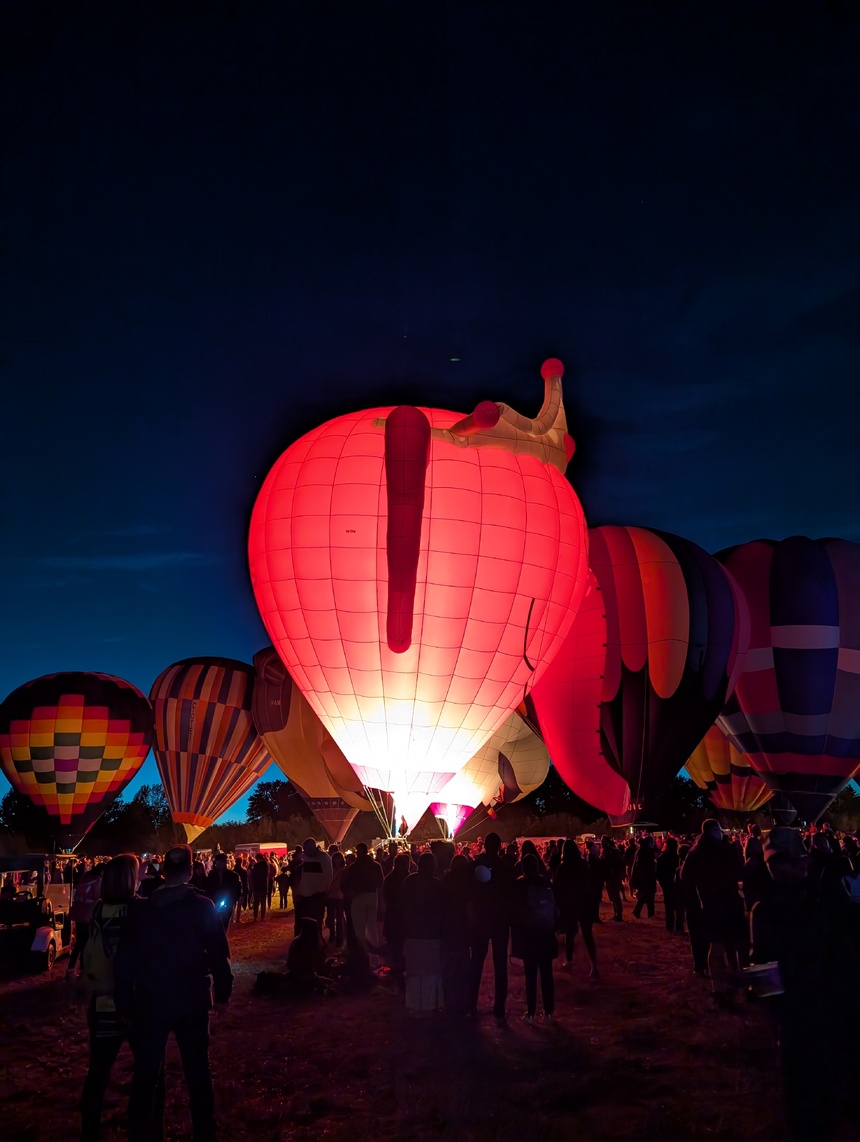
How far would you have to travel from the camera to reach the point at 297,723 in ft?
78.7

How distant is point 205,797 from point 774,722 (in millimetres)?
17257

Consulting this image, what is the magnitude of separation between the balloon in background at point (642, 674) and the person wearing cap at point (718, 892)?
24.2 feet

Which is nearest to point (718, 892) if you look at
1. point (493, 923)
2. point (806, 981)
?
point (493, 923)

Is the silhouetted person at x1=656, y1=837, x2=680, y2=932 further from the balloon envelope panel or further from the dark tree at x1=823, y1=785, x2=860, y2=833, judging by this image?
the dark tree at x1=823, y1=785, x2=860, y2=833

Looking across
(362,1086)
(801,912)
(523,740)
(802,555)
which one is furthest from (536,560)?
(523,740)

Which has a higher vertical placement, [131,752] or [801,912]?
[131,752]

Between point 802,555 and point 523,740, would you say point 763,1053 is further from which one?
point 523,740

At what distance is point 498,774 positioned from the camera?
24078mm

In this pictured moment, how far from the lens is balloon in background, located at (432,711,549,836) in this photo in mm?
22672

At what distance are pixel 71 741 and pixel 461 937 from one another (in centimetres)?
2070

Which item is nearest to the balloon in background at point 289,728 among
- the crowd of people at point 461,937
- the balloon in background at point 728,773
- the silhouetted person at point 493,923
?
the balloon in background at point 728,773

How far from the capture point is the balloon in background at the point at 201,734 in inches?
992

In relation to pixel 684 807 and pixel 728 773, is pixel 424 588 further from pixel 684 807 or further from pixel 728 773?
pixel 684 807

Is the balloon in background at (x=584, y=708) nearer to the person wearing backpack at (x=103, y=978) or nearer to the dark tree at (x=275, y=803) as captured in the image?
the person wearing backpack at (x=103, y=978)
